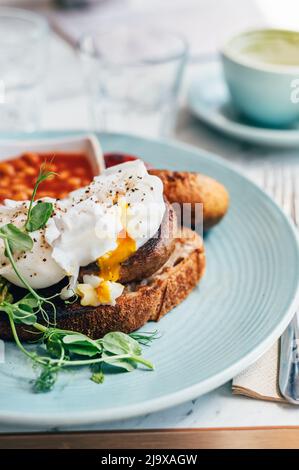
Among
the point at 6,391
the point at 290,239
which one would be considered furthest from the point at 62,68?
the point at 6,391

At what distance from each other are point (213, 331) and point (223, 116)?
184 centimetres

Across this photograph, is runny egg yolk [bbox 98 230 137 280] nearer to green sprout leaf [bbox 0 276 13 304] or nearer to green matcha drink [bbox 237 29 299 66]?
green sprout leaf [bbox 0 276 13 304]

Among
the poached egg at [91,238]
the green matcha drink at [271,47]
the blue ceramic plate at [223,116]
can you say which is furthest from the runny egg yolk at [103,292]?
the green matcha drink at [271,47]

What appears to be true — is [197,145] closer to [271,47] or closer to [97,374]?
[271,47]

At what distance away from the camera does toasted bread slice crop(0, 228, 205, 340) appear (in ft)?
7.31

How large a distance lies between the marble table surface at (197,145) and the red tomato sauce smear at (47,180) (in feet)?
2.81

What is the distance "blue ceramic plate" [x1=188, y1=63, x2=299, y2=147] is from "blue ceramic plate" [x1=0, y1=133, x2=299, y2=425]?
53 centimetres

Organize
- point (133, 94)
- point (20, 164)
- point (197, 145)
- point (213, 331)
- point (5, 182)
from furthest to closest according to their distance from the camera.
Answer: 1. point (133, 94)
2. point (197, 145)
3. point (20, 164)
4. point (5, 182)
5. point (213, 331)

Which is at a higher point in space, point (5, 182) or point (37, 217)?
point (37, 217)

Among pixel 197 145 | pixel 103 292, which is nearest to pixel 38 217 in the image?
pixel 103 292

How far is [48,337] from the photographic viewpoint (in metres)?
2.17

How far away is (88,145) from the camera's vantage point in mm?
3189

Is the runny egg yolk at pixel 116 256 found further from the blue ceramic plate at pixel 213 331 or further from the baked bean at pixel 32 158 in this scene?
the baked bean at pixel 32 158

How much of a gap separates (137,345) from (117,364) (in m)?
0.11
